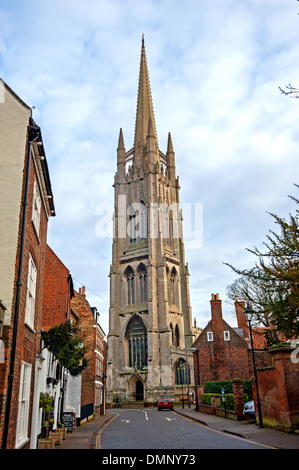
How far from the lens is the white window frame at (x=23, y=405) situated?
30.0ft

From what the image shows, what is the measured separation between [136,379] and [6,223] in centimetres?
5407

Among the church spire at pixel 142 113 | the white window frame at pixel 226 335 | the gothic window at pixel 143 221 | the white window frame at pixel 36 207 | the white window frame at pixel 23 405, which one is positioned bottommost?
the white window frame at pixel 23 405

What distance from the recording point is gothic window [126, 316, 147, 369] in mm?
60344

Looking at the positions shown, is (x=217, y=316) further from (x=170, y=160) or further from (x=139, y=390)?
(x=170, y=160)

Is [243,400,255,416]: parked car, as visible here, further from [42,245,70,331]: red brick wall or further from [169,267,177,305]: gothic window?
[169,267,177,305]: gothic window

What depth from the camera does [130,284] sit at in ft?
217

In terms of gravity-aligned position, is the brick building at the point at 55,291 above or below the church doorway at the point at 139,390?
above

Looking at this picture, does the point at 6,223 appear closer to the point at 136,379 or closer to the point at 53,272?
the point at 53,272

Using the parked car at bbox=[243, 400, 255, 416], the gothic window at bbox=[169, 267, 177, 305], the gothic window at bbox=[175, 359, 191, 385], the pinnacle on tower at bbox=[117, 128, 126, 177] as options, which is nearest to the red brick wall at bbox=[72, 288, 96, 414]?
the parked car at bbox=[243, 400, 255, 416]

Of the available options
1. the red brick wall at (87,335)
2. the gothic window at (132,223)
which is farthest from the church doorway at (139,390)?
the red brick wall at (87,335)

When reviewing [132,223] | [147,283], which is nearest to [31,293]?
[147,283]

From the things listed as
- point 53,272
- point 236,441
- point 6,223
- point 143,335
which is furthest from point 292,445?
point 143,335

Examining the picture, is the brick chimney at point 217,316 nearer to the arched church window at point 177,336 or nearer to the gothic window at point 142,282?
the arched church window at point 177,336

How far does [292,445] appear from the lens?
11250 mm
